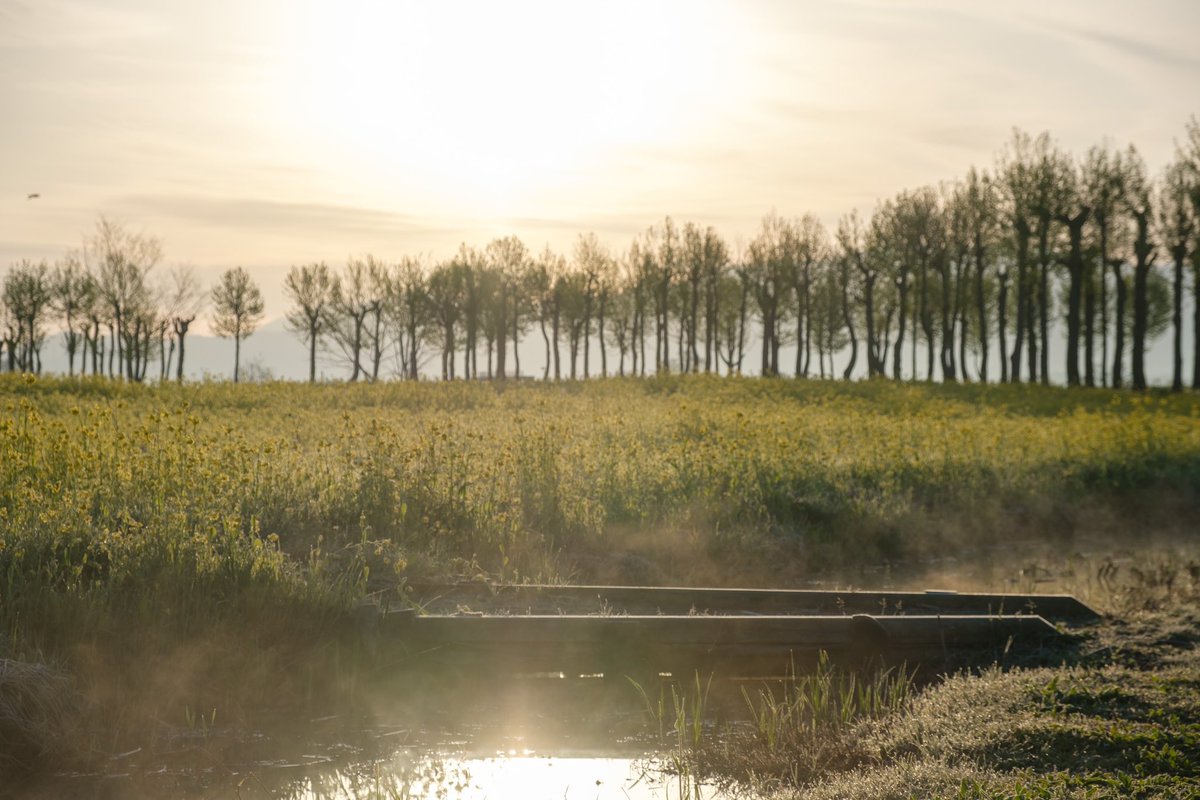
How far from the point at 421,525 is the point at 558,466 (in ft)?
9.84

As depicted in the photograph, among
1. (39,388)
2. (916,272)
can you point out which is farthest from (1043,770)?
(916,272)

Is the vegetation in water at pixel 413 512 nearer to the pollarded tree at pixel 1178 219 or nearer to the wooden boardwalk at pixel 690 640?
the wooden boardwalk at pixel 690 640

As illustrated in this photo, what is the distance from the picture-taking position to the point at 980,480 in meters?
17.0

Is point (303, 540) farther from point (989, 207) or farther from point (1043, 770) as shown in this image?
point (989, 207)

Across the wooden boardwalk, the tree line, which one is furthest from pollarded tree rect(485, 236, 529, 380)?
the wooden boardwalk

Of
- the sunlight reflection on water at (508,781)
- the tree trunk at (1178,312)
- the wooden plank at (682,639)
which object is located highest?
the tree trunk at (1178,312)

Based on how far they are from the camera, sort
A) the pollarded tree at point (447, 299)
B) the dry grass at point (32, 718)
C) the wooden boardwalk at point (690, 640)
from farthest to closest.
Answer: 1. the pollarded tree at point (447, 299)
2. the wooden boardwalk at point (690, 640)
3. the dry grass at point (32, 718)

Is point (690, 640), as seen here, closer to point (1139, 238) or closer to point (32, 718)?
point (32, 718)

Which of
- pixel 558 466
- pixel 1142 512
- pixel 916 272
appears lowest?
pixel 1142 512

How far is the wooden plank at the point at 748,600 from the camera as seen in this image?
365 inches

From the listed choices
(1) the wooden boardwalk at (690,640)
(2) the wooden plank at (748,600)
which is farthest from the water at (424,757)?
(2) the wooden plank at (748,600)

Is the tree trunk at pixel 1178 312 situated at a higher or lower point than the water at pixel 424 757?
higher

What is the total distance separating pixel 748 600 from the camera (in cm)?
972

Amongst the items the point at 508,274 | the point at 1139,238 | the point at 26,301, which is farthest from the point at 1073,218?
the point at 26,301
